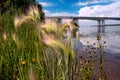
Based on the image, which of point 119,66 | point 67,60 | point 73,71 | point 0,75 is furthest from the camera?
point 119,66

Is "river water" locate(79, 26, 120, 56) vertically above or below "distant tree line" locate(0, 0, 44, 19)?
below

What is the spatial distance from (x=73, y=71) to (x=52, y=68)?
16cm

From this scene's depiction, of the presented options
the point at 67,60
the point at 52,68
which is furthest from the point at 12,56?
the point at 67,60

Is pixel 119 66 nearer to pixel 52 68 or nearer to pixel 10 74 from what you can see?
Answer: pixel 10 74

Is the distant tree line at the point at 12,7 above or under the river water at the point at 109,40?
above

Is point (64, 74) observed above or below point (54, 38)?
below

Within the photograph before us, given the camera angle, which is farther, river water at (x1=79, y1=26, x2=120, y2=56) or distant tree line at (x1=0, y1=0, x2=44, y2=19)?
river water at (x1=79, y1=26, x2=120, y2=56)

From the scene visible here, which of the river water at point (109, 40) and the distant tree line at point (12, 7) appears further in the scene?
the river water at point (109, 40)

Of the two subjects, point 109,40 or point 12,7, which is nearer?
point 12,7

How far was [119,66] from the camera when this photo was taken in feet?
26.6

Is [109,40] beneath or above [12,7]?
beneath

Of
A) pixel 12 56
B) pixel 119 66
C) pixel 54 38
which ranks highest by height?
pixel 54 38

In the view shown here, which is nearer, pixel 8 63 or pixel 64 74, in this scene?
pixel 64 74

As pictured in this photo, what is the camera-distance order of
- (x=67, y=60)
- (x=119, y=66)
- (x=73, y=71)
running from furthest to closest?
(x=119, y=66), (x=73, y=71), (x=67, y=60)
